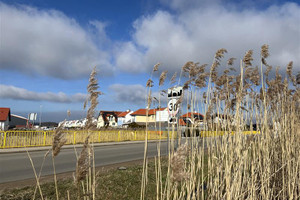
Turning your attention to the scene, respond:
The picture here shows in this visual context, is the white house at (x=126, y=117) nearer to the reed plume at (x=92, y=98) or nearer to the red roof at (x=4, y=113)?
the red roof at (x=4, y=113)

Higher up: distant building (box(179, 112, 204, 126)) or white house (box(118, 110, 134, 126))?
white house (box(118, 110, 134, 126))

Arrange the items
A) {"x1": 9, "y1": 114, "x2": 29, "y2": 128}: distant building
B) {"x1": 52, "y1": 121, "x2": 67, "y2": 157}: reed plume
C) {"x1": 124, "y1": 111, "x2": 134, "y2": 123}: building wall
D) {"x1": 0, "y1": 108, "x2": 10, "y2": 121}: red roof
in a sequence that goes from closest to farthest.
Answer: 1. {"x1": 52, "y1": 121, "x2": 67, "y2": 157}: reed plume
2. {"x1": 0, "y1": 108, "x2": 10, "y2": 121}: red roof
3. {"x1": 9, "y1": 114, "x2": 29, "y2": 128}: distant building
4. {"x1": 124, "y1": 111, "x2": 134, "y2": 123}: building wall

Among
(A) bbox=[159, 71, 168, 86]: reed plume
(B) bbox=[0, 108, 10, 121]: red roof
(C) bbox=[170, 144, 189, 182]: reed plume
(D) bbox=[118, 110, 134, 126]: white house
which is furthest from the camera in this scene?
(D) bbox=[118, 110, 134, 126]: white house

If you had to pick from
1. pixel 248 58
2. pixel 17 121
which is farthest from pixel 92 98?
pixel 17 121

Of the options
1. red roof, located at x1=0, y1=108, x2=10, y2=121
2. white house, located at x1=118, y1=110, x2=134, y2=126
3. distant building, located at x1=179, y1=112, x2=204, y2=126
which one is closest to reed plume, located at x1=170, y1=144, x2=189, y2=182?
distant building, located at x1=179, y1=112, x2=204, y2=126

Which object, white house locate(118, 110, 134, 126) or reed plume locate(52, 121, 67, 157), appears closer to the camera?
reed plume locate(52, 121, 67, 157)

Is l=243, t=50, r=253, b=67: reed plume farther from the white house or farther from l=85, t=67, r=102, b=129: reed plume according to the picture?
the white house

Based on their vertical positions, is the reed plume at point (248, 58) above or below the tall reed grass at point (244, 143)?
above

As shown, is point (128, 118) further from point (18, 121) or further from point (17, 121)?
point (17, 121)

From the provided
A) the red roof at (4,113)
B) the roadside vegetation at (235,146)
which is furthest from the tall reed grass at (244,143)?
the red roof at (4,113)

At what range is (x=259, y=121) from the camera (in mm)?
3324

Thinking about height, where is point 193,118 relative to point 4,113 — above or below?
below

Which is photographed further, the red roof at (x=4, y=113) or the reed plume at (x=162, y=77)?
the red roof at (x=4, y=113)

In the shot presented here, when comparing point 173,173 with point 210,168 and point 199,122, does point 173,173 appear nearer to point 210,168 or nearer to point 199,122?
point 210,168
